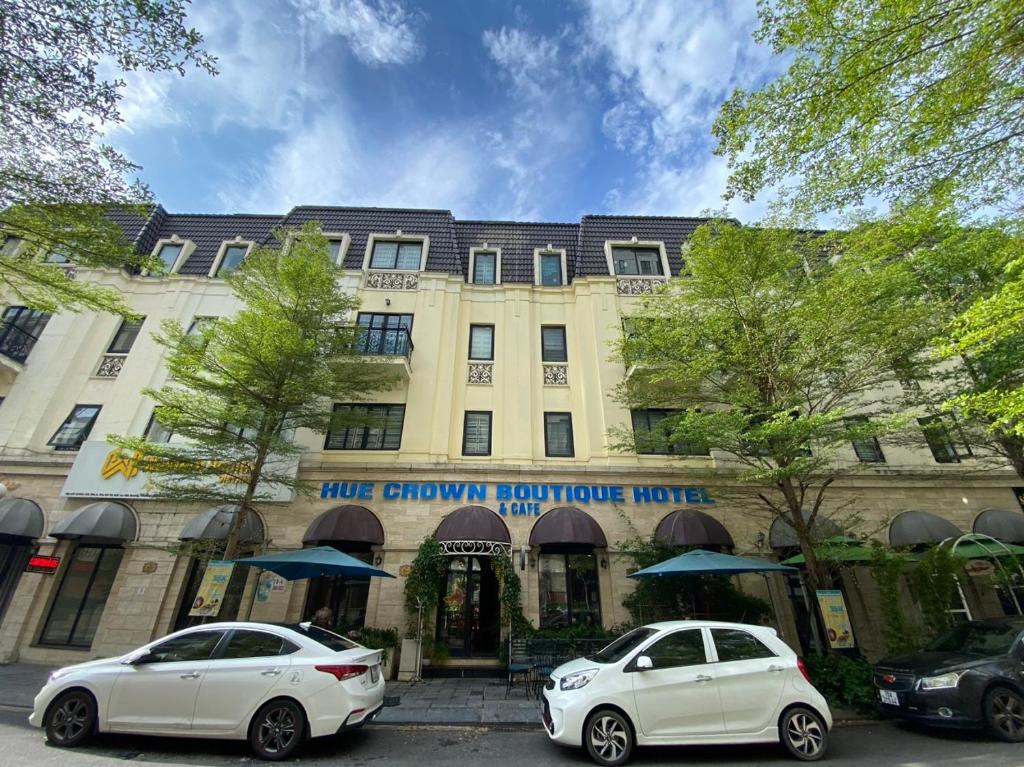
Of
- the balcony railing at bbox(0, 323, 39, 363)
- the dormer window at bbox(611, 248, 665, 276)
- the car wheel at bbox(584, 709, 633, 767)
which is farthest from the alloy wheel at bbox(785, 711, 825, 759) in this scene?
the balcony railing at bbox(0, 323, 39, 363)

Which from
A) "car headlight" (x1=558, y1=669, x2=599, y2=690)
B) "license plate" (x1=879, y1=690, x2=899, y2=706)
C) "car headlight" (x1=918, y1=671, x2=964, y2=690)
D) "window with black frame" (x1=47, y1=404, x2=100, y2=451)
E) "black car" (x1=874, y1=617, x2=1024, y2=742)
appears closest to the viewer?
"car headlight" (x1=558, y1=669, x2=599, y2=690)

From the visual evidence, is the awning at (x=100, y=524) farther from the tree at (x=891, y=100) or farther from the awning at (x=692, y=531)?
the tree at (x=891, y=100)

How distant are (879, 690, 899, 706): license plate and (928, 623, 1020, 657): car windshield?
1.48 m

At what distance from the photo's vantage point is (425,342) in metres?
15.1

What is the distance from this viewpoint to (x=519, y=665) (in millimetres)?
9477

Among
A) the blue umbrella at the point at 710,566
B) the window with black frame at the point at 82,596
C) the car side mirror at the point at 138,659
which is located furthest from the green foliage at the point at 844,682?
the window with black frame at the point at 82,596

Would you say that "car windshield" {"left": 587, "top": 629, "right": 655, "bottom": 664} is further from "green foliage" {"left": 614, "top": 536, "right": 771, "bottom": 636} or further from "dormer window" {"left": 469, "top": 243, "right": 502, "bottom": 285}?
"dormer window" {"left": 469, "top": 243, "right": 502, "bottom": 285}

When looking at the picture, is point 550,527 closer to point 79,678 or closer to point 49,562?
point 79,678

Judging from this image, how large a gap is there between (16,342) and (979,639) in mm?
27122

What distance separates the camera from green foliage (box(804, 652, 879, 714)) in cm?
771

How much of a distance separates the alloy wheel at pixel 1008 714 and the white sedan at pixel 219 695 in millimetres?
9502

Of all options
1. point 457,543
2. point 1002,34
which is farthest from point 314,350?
point 1002,34

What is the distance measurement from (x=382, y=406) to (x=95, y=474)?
28.0 ft

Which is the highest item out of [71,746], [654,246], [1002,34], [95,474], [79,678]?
[654,246]
